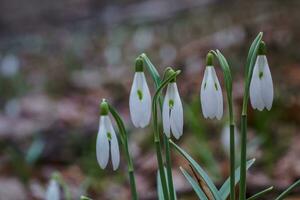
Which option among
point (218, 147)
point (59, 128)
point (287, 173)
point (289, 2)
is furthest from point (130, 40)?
point (287, 173)

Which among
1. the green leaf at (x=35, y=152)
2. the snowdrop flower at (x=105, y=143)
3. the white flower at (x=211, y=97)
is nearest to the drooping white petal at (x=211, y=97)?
the white flower at (x=211, y=97)

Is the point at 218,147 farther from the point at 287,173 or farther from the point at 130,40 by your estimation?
the point at 130,40

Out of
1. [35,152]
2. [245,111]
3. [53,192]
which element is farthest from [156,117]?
[35,152]

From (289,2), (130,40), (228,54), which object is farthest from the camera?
(130,40)

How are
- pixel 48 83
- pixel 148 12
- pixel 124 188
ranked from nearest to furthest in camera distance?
pixel 124 188, pixel 48 83, pixel 148 12

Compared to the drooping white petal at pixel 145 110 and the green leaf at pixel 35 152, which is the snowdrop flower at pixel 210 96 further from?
the green leaf at pixel 35 152

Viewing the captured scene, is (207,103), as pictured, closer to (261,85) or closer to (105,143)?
(261,85)

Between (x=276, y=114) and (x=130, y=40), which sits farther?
(x=130, y=40)
